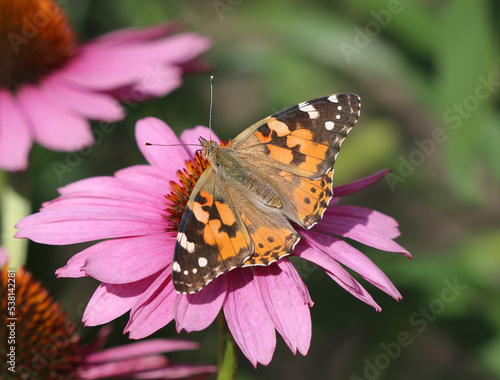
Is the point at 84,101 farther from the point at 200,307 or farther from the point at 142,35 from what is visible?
the point at 200,307

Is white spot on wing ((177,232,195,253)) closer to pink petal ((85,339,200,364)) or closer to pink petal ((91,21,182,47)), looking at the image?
pink petal ((85,339,200,364))

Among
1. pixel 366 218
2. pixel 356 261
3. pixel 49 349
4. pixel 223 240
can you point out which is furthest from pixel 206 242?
pixel 49 349

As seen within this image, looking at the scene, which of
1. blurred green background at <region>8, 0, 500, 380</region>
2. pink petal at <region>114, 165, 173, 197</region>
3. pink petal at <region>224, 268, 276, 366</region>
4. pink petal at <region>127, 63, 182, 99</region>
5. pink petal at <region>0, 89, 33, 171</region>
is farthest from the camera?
blurred green background at <region>8, 0, 500, 380</region>

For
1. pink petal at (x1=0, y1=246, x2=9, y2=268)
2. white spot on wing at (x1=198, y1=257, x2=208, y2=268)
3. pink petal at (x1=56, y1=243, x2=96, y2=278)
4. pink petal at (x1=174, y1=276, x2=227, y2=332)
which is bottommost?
pink petal at (x1=0, y1=246, x2=9, y2=268)

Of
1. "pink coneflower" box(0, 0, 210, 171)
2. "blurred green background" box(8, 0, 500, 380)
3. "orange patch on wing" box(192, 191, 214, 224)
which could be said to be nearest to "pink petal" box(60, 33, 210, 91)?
"pink coneflower" box(0, 0, 210, 171)

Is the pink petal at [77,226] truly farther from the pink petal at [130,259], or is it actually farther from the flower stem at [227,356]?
the flower stem at [227,356]

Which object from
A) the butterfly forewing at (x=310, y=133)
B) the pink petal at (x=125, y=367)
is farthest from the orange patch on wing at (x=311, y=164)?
the pink petal at (x=125, y=367)

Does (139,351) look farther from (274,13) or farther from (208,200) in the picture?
(274,13)
